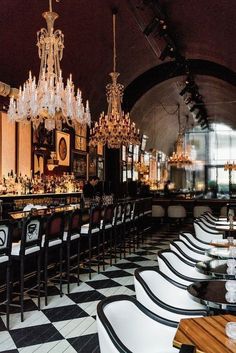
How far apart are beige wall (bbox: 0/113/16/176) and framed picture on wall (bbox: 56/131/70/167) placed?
199 centimetres

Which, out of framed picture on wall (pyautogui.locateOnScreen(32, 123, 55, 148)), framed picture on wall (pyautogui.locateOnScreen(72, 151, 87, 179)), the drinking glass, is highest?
framed picture on wall (pyautogui.locateOnScreen(32, 123, 55, 148))

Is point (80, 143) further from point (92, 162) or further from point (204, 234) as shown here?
point (204, 234)

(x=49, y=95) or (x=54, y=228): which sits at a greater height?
(x=49, y=95)

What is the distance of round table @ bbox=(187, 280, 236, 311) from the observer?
223 cm

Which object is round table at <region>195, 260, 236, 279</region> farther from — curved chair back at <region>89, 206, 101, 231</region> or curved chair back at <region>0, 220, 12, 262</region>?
curved chair back at <region>89, 206, 101, 231</region>


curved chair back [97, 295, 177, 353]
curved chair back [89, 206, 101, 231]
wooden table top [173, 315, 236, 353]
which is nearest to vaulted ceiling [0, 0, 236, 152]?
curved chair back [89, 206, 101, 231]

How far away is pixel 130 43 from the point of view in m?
10.4

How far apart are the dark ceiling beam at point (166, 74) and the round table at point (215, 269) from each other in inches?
341

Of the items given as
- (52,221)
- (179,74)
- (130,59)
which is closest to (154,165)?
(179,74)

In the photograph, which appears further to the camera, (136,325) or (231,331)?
(136,325)

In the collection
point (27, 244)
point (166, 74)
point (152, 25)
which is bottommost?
point (27, 244)

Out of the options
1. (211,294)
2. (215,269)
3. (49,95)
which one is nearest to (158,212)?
(49,95)

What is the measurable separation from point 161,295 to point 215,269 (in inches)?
22.5

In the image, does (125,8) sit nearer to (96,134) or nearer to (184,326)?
(96,134)
